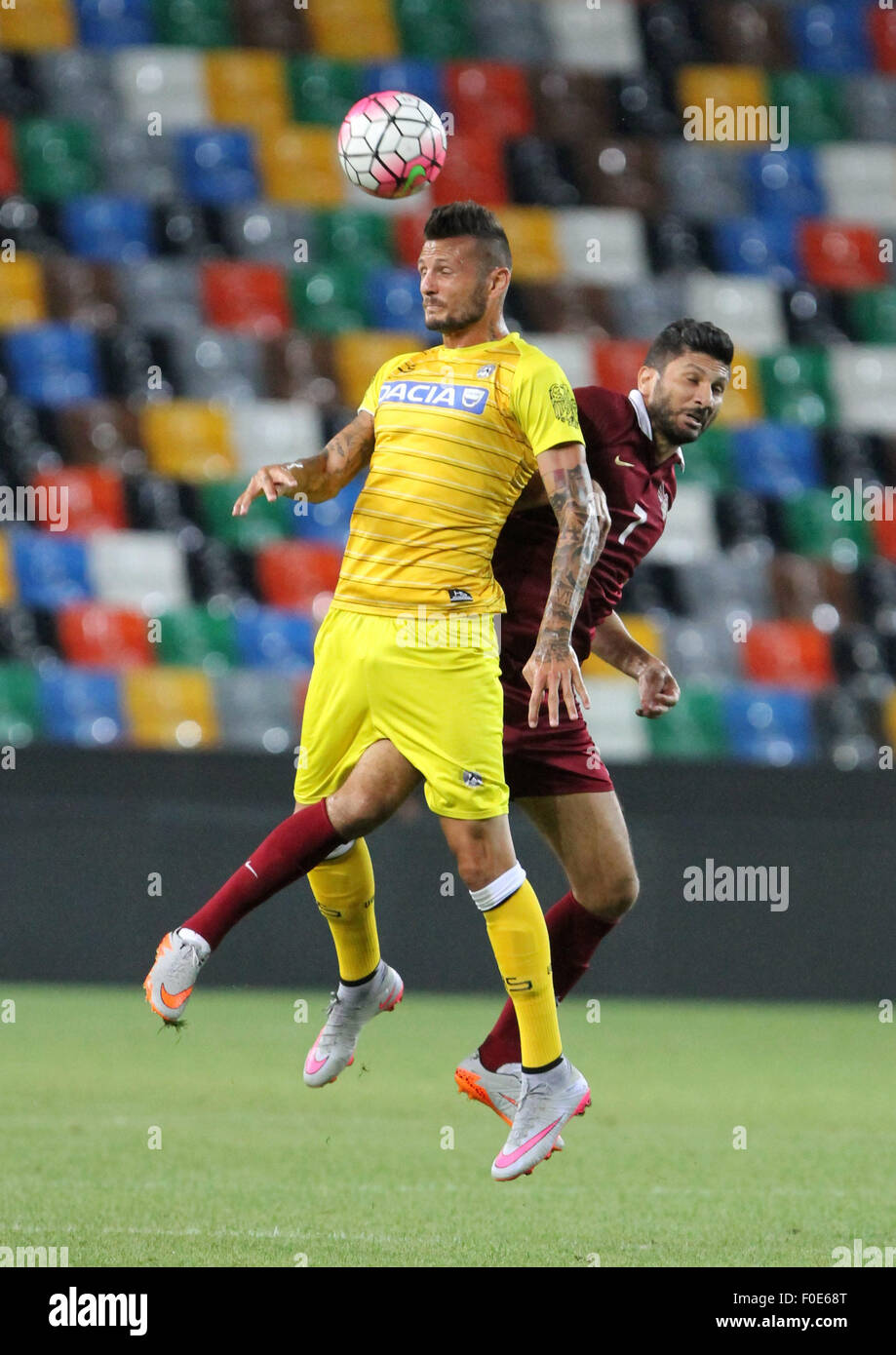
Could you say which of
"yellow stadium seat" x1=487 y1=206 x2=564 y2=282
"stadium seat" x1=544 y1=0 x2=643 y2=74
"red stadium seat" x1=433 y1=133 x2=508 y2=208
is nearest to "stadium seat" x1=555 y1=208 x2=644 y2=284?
"yellow stadium seat" x1=487 y1=206 x2=564 y2=282

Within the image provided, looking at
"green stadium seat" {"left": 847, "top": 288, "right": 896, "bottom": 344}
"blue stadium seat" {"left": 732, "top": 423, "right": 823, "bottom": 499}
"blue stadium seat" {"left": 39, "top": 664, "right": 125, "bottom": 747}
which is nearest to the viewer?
"blue stadium seat" {"left": 39, "top": 664, "right": 125, "bottom": 747}

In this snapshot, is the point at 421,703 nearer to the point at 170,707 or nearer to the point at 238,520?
the point at 170,707

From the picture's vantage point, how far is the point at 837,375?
12578 mm

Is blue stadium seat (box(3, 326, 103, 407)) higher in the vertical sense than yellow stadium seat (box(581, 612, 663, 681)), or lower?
higher

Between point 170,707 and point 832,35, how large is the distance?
6.83 m

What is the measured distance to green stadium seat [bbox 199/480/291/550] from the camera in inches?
455

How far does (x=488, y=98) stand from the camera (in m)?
13.1

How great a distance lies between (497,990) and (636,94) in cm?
664

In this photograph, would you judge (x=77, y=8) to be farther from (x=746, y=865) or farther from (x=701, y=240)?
(x=746, y=865)

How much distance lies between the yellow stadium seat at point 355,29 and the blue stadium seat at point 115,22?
1142 mm

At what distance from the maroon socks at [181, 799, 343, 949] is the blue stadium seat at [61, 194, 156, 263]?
8521mm

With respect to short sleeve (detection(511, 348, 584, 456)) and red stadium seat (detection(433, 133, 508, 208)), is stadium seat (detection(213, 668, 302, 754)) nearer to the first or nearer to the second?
red stadium seat (detection(433, 133, 508, 208))

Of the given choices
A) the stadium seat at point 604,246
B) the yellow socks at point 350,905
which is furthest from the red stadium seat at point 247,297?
the yellow socks at point 350,905

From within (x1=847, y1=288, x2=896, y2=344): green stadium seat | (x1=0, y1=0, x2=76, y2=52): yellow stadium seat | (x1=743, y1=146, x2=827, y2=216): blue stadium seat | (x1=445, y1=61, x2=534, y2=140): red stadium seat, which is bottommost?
(x1=847, y1=288, x2=896, y2=344): green stadium seat
